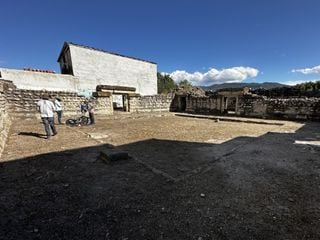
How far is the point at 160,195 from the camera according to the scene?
8.14 feet

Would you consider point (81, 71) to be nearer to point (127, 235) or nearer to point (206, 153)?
point (206, 153)

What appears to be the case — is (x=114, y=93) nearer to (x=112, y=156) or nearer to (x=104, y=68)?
(x=104, y=68)

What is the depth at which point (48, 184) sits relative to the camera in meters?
2.75

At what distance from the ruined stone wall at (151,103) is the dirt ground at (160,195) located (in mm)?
13051

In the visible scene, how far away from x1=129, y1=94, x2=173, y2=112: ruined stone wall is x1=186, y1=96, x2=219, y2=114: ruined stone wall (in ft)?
8.21

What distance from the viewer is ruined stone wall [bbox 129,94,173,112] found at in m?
17.2

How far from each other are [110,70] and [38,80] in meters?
7.17

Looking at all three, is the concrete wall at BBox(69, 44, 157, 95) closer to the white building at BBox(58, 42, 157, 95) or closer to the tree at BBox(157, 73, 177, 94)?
the white building at BBox(58, 42, 157, 95)

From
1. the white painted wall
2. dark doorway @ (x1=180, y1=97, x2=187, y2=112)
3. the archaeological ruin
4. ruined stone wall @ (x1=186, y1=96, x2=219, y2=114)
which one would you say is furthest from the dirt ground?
dark doorway @ (x1=180, y1=97, x2=187, y2=112)

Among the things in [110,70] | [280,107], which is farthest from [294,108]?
[110,70]

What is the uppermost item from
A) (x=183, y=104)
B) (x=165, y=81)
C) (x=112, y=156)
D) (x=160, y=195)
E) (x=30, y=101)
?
(x=165, y=81)

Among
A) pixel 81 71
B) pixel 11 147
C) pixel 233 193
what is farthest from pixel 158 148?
pixel 81 71

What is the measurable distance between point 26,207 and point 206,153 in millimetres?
Result: 3850

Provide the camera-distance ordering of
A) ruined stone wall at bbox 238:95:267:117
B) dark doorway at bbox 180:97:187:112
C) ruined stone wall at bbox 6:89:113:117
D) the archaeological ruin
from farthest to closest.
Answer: dark doorway at bbox 180:97:187:112, ruined stone wall at bbox 238:95:267:117, the archaeological ruin, ruined stone wall at bbox 6:89:113:117
